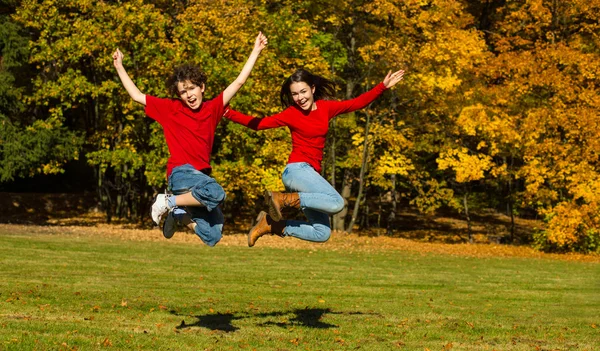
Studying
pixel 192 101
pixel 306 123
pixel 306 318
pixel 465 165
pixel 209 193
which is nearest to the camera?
pixel 209 193

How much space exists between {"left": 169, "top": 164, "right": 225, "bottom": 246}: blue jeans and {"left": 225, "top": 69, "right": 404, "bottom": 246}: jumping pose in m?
0.47

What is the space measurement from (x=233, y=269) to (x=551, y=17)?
15.8m

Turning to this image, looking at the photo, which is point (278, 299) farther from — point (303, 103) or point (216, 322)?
point (303, 103)

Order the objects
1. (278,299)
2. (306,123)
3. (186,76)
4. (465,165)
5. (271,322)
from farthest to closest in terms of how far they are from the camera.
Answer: (465,165) → (278,299) → (271,322) → (306,123) → (186,76)

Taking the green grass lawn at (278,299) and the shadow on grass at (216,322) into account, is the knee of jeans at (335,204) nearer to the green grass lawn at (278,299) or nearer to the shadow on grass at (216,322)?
the green grass lawn at (278,299)

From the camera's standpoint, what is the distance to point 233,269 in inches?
877

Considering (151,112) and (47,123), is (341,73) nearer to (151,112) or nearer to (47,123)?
(47,123)

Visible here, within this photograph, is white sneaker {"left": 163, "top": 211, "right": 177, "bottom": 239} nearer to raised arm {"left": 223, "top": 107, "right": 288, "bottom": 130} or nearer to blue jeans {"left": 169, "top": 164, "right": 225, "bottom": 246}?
blue jeans {"left": 169, "top": 164, "right": 225, "bottom": 246}

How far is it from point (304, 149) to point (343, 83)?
2406cm

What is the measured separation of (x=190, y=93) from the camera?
986cm

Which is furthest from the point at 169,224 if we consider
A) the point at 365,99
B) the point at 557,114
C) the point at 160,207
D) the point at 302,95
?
the point at 557,114

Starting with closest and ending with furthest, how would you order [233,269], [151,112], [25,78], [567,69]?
1. [151,112]
2. [233,269]
3. [567,69]
4. [25,78]

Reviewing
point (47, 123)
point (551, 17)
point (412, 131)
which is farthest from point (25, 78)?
point (551, 17)

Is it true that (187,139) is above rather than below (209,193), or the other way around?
above
